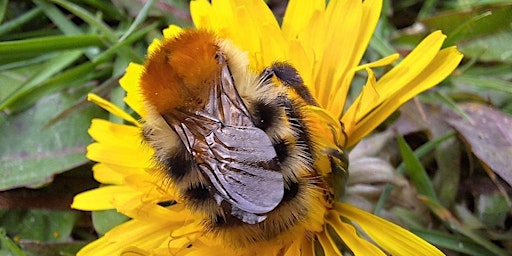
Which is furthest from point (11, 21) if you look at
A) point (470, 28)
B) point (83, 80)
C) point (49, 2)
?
point (470, 28)

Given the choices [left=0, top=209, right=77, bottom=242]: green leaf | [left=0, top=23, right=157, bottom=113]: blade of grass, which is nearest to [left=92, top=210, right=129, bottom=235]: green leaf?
[left=0, top=209, right=77, bottom=242]: green leaf

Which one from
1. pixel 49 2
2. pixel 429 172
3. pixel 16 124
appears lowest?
pixel 429 172

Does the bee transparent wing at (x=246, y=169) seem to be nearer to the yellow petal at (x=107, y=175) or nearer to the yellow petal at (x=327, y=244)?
the yellow petal at (x=327, y=244)

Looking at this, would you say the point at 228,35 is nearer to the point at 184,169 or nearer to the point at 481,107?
the point at 184,169

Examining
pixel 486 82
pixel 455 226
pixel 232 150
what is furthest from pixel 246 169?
pixel 486 82

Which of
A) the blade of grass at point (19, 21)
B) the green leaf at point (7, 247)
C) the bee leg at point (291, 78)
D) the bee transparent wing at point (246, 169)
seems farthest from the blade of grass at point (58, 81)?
the bee transparent wing at point (246, 169)
